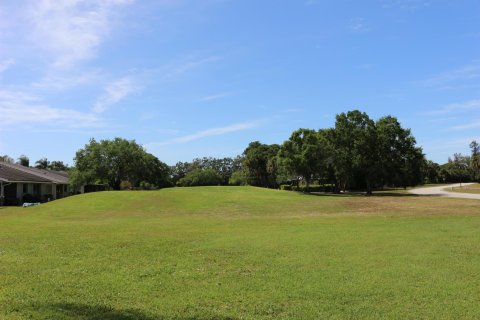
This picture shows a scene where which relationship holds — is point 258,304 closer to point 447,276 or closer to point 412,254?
point 447,276

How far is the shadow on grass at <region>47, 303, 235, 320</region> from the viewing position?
253 inches

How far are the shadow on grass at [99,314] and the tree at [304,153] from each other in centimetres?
5267

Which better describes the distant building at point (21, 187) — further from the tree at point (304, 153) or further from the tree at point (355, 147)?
the tree at point (355, 147)

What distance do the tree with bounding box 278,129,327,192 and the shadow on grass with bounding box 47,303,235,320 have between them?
52.7 meters

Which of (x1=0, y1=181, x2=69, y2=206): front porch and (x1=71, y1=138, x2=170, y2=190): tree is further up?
(x1=71, y1=138, x2=170, y2=190): tree

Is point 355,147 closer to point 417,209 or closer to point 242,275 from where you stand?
point 417,209

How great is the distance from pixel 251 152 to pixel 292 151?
37235 millimetres

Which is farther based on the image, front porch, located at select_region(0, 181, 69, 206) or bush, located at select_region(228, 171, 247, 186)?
bush, located at select_region(228, 171, 247, 186)

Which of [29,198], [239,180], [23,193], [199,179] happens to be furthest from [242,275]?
[199,179]

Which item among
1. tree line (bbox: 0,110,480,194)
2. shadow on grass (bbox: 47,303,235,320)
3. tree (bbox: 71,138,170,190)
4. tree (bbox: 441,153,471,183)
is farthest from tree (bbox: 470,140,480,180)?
shadow on grass (bbox: 47,303,235,320)

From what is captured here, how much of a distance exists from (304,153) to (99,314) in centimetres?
5326

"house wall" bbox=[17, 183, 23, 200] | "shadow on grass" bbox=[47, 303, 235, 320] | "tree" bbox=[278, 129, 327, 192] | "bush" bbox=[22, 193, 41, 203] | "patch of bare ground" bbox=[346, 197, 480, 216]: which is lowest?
"patch of bare ground" bbox=[346, 197, 480, 216]

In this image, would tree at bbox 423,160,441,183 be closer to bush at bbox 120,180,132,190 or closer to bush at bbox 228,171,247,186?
bush at bbox 228,171,247,186

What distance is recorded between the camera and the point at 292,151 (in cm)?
6025
